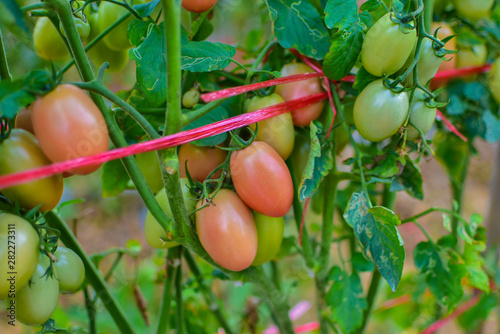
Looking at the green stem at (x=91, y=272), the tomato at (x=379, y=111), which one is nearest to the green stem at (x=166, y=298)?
the green stem at (x=91, y=272)

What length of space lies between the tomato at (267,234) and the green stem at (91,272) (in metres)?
0.16

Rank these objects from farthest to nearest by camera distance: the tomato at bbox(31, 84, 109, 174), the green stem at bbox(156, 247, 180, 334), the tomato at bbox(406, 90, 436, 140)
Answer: the green stem at bbox(156, 247, 180, 334)
the tomato at bbox(406, 90, 436, 140)
the tomato at bbox(31, 84, 109, 174)

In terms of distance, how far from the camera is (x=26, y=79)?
28 cm

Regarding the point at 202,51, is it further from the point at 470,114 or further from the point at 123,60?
the point at 470,114

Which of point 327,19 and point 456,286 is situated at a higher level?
point 327,19

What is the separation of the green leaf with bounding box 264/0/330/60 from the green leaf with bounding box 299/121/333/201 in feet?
0.24

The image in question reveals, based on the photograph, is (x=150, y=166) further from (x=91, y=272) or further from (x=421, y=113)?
(x=421, y=113)

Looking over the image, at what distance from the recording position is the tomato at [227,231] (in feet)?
1.16

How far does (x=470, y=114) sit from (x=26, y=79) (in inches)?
22.1

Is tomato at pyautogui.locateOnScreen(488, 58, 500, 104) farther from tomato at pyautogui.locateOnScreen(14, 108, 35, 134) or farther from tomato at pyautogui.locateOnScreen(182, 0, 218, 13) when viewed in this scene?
tomato at pyautogui.locateOnScreen(14, 108, 35, 134)

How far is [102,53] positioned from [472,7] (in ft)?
1.44

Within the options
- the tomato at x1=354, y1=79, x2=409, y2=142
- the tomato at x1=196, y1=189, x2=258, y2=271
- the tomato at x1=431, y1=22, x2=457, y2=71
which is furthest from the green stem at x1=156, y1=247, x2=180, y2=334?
the tomato at x1=431, y1=22, x2=457, y2=71

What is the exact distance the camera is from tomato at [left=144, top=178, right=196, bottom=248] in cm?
37

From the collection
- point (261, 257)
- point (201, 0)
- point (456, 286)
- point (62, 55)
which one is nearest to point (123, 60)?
point (62, 55)
